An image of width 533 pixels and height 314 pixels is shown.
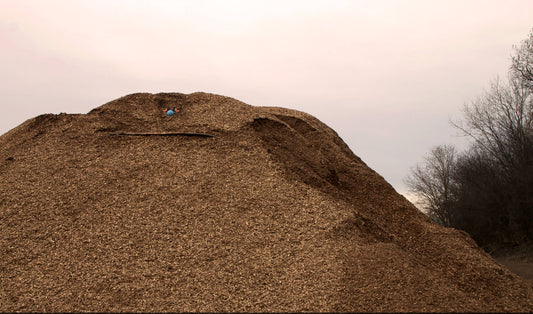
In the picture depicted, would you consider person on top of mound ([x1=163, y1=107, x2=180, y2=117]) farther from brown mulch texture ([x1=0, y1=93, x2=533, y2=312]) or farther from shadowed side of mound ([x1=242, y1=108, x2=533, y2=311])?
shadowed side of mound ([x1=242, y1=108, x2=533, y2=311])

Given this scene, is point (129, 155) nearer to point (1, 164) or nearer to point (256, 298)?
point (1, 164)

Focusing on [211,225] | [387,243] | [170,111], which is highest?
[170,111]

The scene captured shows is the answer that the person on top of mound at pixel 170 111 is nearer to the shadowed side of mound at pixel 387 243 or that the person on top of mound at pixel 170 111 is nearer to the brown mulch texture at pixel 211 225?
the brown mulch texture at pixel 211 225

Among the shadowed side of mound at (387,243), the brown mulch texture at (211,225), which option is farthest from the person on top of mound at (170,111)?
the shadowed side of mound at (387,243)

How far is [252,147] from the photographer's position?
9547 mm

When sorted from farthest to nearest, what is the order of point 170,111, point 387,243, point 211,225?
point 170,111 → point 211,225 → point 387,243

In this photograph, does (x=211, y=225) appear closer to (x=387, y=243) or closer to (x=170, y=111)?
(x=387, y=243)

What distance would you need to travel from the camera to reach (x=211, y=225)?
7637 millimetres

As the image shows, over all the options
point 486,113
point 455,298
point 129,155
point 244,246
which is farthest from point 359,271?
point 486,113

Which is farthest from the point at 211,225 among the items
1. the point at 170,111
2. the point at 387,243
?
the point at 170,111

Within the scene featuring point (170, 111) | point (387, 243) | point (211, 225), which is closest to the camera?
point (387, 243)

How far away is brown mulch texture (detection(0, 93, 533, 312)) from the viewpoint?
631cm

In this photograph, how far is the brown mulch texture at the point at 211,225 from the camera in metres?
6.31

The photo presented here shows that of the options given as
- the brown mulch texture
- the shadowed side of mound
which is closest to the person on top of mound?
the brown mulch texture
